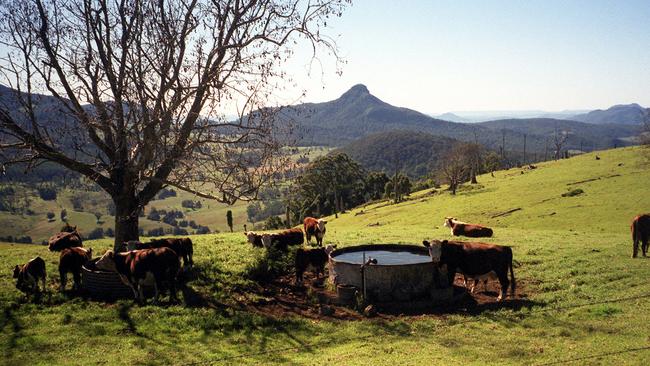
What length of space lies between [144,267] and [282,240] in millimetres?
7393

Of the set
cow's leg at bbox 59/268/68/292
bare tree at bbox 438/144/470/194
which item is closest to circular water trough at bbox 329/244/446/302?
cow's leg at bbox 59/268/68/292

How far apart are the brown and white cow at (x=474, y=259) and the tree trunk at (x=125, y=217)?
34.1 feet

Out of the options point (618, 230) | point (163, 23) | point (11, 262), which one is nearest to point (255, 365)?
point (163, 23)

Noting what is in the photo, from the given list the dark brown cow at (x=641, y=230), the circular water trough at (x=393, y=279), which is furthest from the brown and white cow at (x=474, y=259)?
the dark brown cow at (x=641, y=230)

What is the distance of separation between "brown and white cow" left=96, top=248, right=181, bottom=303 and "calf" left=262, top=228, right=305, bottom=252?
6.11 metres

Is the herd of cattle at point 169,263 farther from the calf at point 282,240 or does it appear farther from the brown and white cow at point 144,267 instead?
the calf at point 282,240

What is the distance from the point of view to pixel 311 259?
1739 centimetres

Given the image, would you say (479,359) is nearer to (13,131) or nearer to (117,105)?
(117,105)

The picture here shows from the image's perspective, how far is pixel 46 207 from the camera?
190375 mm

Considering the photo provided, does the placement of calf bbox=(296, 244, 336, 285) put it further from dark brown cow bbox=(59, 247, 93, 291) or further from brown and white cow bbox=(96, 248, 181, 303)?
dark brown cow bbox=(59, 247, 93, 291)

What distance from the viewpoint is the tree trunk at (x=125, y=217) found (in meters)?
17.8

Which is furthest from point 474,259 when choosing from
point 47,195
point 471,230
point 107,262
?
point 47,195

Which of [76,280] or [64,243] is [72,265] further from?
[64,243]

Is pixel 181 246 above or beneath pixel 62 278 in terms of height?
above
